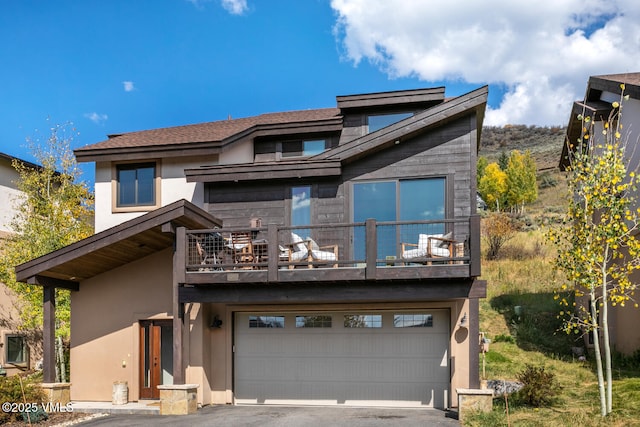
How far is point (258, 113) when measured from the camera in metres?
19.5

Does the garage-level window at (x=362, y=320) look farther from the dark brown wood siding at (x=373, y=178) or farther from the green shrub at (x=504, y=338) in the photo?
the green shrub at (x=504, y=338)

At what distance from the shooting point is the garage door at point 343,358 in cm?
1259

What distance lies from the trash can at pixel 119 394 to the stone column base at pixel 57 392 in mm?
1069

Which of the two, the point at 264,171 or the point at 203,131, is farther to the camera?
the point at 203,131

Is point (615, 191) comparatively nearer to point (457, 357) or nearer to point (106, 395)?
point (457, 357)

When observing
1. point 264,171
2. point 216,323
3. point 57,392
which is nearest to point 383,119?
point 264,171

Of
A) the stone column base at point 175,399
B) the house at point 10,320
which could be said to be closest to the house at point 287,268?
the stone column base at point 175,399

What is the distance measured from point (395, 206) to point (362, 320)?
110 inches

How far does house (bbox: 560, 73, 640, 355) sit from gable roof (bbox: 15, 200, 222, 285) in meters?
9.49

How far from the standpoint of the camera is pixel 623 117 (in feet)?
46.9

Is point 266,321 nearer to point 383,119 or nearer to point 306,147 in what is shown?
point 306,147

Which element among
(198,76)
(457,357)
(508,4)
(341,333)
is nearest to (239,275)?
(341,333)

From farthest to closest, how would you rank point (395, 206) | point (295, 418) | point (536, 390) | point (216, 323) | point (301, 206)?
point (301, 206)
point (216, 323)
point (395, 206)
point (536, 390)
point (295, 418)

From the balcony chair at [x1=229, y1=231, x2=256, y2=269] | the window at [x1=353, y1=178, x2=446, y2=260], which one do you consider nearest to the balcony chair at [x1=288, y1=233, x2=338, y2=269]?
the balcony chair at [x1=229, y1=231, x2=256, y2=269]
